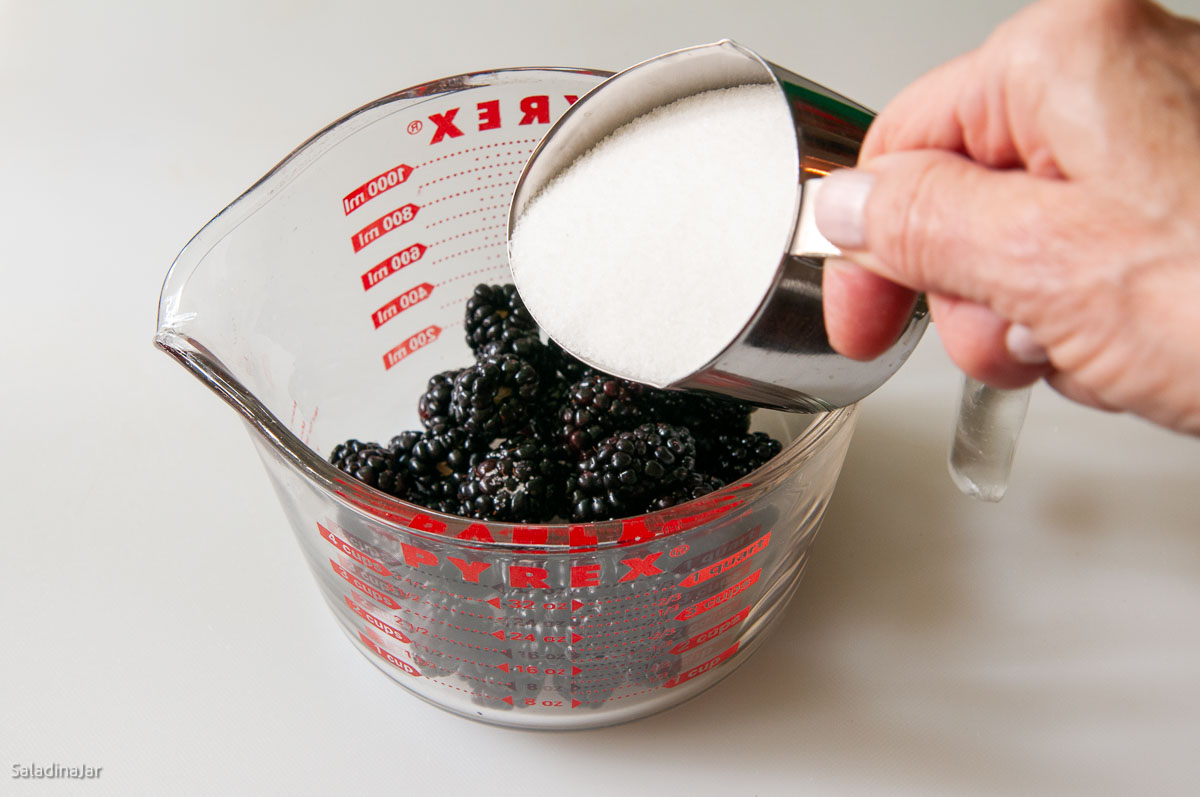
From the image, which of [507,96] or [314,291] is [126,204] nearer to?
[314,291]

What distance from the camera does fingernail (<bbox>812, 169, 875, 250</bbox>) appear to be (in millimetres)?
626

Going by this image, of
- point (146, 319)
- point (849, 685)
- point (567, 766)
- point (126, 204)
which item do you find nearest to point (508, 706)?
point (567, 766)

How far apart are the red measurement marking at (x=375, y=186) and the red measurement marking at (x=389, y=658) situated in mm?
513

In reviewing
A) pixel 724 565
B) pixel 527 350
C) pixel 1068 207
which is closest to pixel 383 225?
pixel 527 350

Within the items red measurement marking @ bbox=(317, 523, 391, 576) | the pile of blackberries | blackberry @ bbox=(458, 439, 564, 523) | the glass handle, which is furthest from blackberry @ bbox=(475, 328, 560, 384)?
the glass handle

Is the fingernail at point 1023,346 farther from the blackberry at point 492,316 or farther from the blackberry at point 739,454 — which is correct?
the blackberry at point 492,316

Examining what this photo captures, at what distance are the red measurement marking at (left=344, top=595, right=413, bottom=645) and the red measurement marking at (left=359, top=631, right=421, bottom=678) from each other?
46 mm

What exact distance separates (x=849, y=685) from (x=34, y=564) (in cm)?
100

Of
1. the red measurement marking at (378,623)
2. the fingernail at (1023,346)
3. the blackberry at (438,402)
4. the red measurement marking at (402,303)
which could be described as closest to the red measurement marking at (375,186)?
the red measurement marking at (402,303)

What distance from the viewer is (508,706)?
928 mm

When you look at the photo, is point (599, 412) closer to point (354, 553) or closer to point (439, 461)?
point (439, 461)

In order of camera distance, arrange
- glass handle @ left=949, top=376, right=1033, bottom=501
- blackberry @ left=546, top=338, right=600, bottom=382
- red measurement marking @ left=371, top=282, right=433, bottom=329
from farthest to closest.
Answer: red measurement marking @ left=371, top=282, right=433, bottom=329
blackberry @ left=546, top=338, right=600, bottom=382
glass handle @ left=949, top=376, right=1033, bottom=501

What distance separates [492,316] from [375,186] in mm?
224

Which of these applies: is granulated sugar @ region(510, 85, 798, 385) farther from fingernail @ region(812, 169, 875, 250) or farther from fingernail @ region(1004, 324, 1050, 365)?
fingernail @ region(1004, 324, 1050, 365)
